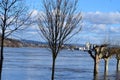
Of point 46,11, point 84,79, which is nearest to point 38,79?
point 84,79

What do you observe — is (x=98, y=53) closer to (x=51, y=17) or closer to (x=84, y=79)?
(x=84, y=79)

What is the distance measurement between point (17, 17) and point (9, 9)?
24.7 inches

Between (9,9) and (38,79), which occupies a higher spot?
(9,9)

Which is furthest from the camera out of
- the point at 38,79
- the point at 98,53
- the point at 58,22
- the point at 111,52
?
the point at 111,52

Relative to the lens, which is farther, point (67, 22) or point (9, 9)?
point (67, 22)

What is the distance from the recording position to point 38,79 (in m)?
41.5

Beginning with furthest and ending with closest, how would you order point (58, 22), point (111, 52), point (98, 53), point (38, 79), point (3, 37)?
point (111, 52), point (98, 53), point (38, 79), point (58, 22), point (3, 37)

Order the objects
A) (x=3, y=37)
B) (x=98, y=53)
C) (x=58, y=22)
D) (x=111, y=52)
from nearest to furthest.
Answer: (x=3, y=37) < (x=58, y=22) < (x=98, y=53) < (x=111, y=52)

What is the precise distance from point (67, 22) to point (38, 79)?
1899 cm

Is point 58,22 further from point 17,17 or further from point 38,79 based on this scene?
point 38,79

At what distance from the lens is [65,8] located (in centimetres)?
2356

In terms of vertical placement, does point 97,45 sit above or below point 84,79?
above

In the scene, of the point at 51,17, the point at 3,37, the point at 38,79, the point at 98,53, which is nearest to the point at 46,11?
the point at 51,17

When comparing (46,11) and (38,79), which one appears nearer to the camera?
(46,11)
